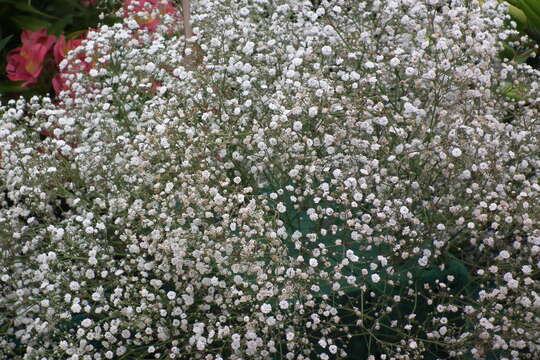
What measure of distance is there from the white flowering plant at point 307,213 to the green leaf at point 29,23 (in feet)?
2.94

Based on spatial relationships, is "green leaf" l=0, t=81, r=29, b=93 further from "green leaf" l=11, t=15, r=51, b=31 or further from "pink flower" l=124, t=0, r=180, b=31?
"pink flower" l=124, t=0, r=180, b=31

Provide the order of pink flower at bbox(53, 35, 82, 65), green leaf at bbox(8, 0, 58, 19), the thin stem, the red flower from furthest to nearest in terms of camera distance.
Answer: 1. the red flower
2. green leaf at bbox(8, 0, 58, 19)
3. pink flower at bbox(53, 35, 82, 65)
4. the thin stem

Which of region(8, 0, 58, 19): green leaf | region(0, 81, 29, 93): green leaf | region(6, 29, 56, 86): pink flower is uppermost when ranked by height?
region(8, 0, 58, 19): green leaf

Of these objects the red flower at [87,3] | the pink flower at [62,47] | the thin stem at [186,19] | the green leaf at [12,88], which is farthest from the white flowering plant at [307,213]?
the red flower at [87,3]

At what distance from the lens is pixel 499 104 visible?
100 inches

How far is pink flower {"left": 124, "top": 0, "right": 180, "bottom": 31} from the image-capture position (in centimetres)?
324

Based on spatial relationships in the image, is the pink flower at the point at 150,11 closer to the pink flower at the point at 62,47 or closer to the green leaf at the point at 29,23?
the pink flower at the point at 62,47

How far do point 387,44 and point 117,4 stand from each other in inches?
78.4

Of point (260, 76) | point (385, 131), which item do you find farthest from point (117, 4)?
point (385, 131)

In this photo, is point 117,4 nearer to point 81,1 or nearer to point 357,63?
point 81,1

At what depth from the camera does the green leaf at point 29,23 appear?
3.39m

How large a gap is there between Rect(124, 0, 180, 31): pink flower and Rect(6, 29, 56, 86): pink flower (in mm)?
430

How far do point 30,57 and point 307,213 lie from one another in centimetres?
184

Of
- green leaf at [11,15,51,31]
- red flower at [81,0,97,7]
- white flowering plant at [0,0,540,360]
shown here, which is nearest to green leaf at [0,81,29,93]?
green leaf at [11,15,51,31]
